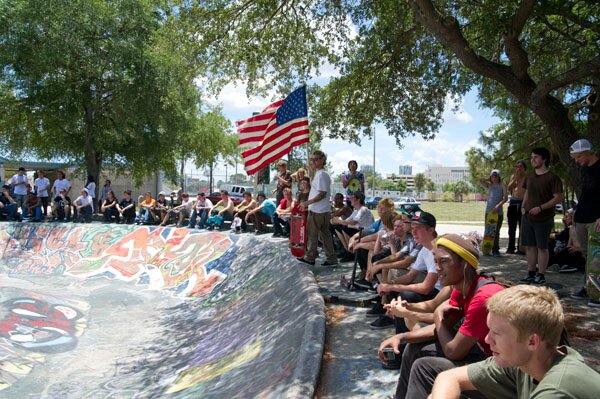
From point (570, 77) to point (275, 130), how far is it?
548 centimetres

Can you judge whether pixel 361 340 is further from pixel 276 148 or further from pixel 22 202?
pixel 22 202

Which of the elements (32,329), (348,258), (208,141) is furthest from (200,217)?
(208,141)

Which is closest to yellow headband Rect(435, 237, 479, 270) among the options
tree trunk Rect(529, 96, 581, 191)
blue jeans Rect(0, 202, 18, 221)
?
tree trunk Rect(529, 96, 581, 191)

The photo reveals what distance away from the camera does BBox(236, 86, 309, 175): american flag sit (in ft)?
31.1

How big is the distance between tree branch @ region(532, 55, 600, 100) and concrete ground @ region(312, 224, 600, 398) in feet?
8.98

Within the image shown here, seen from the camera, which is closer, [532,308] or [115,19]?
[532,308]

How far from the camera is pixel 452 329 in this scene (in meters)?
2.99

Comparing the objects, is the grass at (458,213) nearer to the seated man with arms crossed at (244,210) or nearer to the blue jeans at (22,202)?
the seated man with arms crossed at (244,210)

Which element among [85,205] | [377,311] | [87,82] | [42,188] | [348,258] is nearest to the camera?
[377,311]

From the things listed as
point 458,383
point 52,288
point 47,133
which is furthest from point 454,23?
point 47,133

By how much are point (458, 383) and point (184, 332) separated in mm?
6211

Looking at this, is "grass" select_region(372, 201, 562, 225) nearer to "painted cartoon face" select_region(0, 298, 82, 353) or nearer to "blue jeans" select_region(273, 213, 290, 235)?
"blue jeans" select_region(273, 213, 290, 235)

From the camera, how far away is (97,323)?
8.39 meters

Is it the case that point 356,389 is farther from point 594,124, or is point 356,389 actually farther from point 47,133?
point 47,133
